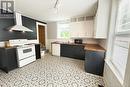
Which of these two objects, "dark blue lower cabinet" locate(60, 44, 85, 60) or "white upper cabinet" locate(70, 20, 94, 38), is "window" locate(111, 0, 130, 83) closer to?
"white upper cabinet" locate(70, 20, 94, 38)

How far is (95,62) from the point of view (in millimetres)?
2389

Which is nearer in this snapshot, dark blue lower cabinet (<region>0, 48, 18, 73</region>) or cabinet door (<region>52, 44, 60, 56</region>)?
dark blue lower cabinet (<region>0, 48, 18, 73</region>)

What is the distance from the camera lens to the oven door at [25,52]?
285 centimetres

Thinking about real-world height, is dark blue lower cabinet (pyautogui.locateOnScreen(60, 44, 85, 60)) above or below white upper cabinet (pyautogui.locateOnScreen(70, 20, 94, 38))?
below

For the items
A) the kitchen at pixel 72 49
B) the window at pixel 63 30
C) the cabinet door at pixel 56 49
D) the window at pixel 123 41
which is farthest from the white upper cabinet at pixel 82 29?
the window at pixel 123 41

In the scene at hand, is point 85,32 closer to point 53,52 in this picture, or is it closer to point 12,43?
point 53,52

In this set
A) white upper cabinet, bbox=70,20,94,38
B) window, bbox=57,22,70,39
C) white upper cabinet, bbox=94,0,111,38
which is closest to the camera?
white upper cabinet, bbox=94,0,111,38

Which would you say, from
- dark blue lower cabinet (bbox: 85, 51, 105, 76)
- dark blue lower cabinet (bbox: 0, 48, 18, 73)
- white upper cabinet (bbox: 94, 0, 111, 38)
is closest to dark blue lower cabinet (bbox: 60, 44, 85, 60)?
dark blue lower cabinet (bbox: 85, 51, 105, 76)

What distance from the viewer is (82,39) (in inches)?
167

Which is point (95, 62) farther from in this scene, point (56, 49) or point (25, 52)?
point (25, 52)

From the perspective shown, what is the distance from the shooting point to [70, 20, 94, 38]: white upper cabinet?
367cm

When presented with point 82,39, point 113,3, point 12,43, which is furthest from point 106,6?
point 12,43

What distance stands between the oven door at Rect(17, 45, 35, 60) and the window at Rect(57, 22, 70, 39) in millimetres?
2033

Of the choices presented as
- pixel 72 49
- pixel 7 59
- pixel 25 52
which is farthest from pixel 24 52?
pixel 72 49
